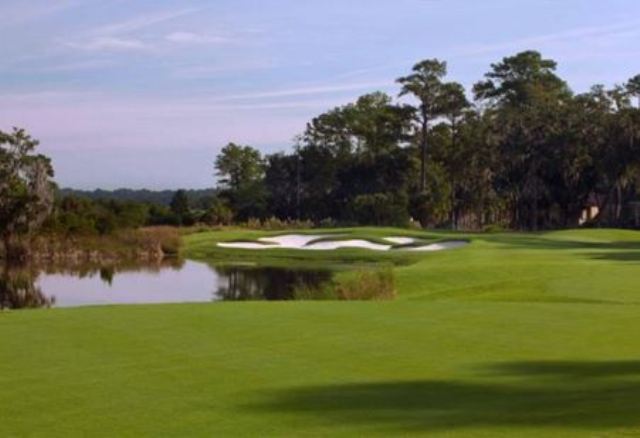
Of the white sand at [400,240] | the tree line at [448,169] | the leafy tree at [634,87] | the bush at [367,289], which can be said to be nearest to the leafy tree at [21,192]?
the tree line at [448,169]

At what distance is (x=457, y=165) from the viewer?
69750mm

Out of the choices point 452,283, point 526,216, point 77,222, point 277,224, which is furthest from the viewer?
point 526,216

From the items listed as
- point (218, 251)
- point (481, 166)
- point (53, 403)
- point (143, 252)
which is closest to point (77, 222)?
point (143, 252)

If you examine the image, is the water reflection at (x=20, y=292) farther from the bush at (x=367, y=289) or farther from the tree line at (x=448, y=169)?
the tree line at (x=448, y=169)

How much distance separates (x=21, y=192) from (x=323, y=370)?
37.5m

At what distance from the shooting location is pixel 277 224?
203 ft

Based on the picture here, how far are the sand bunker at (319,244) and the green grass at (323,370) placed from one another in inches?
1107

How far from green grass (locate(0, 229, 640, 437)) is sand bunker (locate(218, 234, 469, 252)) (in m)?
28.1

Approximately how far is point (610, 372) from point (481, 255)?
24.0 metres

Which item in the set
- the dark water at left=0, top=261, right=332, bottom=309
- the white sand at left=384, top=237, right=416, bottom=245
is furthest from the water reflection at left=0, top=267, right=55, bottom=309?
the white sand at left=384, top=237, right=416, bottom=245

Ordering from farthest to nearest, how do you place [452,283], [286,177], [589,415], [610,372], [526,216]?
[286,177] → [526,216] → [452,283] → [610,372] → [589,415]

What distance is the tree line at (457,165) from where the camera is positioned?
6469 cm

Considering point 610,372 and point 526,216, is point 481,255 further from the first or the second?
point 526,216

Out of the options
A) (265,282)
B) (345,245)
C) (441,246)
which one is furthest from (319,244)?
(265,282)
